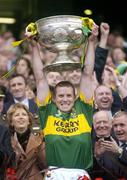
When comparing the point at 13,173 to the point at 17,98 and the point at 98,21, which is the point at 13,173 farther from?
the point at 98,21

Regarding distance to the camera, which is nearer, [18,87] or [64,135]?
[64,135]

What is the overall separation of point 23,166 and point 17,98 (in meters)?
2.31

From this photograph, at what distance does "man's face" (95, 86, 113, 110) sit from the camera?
38.0ft

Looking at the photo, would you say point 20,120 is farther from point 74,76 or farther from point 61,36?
point 74,76

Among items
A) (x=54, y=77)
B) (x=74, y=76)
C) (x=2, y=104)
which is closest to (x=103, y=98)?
(x=74, y=76)

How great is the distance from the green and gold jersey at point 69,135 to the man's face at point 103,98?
1750 mm

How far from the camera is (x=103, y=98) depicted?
11594 millimetres

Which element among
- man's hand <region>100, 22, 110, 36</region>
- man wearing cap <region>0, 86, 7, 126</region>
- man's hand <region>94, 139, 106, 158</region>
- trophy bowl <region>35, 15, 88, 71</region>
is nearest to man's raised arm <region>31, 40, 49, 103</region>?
trophy bowl <region>35, 15, 88, 71</region>

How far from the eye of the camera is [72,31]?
10242 millimetres

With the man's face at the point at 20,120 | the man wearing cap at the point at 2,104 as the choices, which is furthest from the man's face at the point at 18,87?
the man's face at the point at 20,120

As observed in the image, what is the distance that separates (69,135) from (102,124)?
88 cm

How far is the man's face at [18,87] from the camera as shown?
485 inches

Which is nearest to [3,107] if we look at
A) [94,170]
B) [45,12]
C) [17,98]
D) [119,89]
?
[17,98]

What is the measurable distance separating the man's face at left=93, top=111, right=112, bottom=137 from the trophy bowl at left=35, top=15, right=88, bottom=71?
67 centimetres
